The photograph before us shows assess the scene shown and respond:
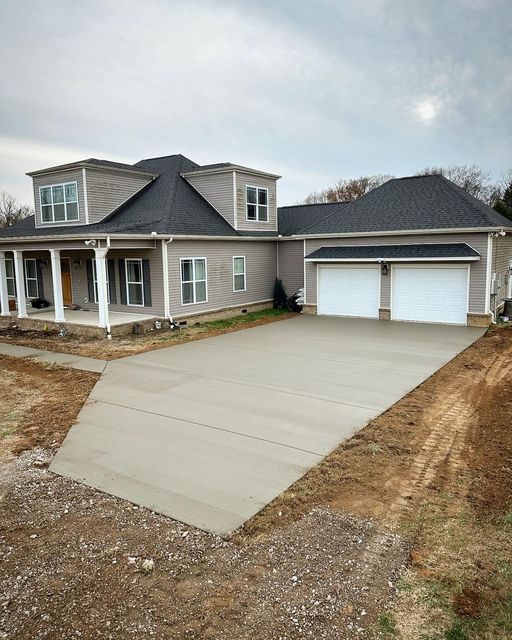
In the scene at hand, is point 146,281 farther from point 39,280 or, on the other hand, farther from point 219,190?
point 39,280

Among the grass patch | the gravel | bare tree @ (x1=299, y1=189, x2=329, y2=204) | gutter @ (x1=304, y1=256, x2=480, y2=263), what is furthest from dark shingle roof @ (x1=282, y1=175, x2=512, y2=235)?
bare tree @ (x1=299, y1=189, x2=329, y2=204)

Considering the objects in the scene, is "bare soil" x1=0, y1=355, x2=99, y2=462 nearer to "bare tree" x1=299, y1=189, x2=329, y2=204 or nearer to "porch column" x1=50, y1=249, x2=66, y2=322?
"porch column" x1=50, y1=249, x2=66, y2=322

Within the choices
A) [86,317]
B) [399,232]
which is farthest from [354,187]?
[86,317]

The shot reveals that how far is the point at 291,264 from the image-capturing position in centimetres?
2123

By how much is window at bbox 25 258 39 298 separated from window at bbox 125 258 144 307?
6.33 m

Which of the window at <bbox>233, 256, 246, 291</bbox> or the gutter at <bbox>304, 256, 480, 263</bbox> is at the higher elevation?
the gutter at <bbox>304, 256, 480, 263</bbox>

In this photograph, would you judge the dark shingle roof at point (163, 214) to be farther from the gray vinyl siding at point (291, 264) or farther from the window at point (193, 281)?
the gray vinyl siding at point (291, 264)

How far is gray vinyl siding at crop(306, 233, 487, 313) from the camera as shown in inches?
596

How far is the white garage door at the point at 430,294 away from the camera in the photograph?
1561 cm

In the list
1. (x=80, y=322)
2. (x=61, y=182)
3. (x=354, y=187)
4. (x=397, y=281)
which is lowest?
(x=80, y=322)

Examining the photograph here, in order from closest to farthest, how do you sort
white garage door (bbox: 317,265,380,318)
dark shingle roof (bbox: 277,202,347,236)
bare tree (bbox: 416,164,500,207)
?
white garage door (bbox: 317,265,380,318)
dark shingle roof (bbox: 277,202,347,236)
bare tree (bbox: 416,164,500,207)

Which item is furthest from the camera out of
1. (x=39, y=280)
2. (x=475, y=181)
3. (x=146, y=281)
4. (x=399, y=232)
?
(x=475, y=181)

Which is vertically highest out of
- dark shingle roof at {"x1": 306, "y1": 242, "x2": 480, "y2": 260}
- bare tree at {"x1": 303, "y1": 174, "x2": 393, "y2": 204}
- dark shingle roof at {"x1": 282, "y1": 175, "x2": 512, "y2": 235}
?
bare tree at {"x1": 303, "y1": 174, "x2": 393, "y2": 204}

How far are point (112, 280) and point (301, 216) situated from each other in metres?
10.2
